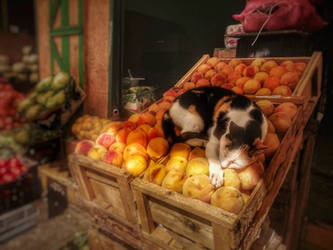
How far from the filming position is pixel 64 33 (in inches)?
92.3

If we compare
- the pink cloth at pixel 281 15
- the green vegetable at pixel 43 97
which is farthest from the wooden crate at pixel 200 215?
the green vegetable at pixel 43 97

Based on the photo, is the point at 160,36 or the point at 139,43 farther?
the point at 139,43

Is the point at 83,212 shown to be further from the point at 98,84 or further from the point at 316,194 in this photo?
the point at 316,194

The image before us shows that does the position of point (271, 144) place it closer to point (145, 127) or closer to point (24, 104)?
point (145, 127)

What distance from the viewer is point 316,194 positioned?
2.14 m

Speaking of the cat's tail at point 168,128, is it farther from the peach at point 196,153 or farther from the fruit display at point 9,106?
the fruit display at point 9,106

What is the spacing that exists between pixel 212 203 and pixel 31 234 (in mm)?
2070

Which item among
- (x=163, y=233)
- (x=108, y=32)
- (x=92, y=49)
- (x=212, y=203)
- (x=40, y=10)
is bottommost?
(x=163, y=233)

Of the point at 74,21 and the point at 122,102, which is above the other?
the point at 74,21

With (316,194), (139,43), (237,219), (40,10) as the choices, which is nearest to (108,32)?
(139,43)

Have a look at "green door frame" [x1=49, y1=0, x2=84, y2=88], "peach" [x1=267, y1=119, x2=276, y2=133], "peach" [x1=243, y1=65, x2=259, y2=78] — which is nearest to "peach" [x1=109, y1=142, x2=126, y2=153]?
"peach" [x1=267, y1=119, x2=276, y2=133]

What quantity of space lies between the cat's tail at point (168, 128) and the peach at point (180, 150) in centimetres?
10

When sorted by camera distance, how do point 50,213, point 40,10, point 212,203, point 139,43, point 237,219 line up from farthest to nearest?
point 50,213 < point 40,10 < point 139,43 < point 212,203 < point 237,219

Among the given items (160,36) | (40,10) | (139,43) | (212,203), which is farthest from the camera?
(40,10)
